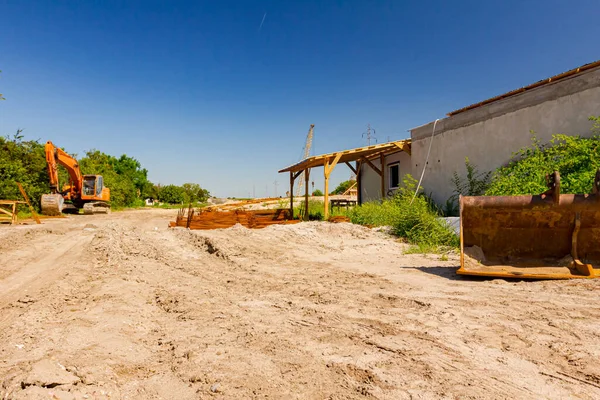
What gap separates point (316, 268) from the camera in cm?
592

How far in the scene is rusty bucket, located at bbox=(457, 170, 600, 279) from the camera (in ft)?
14.5

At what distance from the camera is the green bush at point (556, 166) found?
6531mm

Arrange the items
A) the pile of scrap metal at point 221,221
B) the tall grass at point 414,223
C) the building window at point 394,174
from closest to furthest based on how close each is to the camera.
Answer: the tall grass at point 414,223 → the pile of scrap metal at point 221,221 → the building window at point 394,174

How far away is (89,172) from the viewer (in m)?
29.7

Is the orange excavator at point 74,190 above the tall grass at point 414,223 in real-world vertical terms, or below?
above

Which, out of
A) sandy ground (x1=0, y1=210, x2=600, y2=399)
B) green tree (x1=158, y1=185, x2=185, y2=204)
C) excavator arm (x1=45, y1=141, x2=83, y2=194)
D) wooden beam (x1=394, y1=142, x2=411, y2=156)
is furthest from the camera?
green tree (x1=158, y1=185, x2=185, y2=204)

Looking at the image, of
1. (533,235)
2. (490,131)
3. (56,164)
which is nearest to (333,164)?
(490,131)

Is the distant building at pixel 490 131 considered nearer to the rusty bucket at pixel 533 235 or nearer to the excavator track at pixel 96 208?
the rusty bucket at pixel 533 235

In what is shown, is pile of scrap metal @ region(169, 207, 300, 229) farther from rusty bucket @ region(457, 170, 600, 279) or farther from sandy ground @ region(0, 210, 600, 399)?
rusty bucket @ region(457, 170, 600, 279)

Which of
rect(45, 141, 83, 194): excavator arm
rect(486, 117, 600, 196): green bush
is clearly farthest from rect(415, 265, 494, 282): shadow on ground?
rect(45, 141, 83, 194): excavator arm

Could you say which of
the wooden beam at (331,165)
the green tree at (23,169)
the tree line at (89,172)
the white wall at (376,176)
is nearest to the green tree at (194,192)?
the tree line at (89,172)

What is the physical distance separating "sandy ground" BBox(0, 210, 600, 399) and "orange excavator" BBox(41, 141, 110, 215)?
1371 cm

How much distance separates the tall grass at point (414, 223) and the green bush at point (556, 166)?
152 cm

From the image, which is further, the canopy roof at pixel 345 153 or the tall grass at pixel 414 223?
the canopy roof at pixel 345 153
